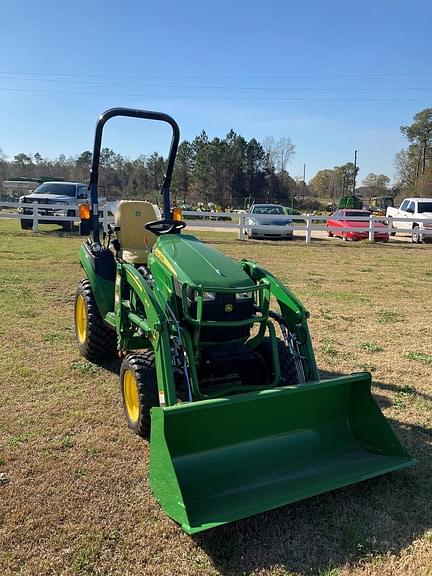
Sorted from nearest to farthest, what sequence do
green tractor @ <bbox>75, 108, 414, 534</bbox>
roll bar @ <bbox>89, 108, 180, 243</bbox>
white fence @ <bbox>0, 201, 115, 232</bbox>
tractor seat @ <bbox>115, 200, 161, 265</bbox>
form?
1. green tractor @ <bbox>75, 108, 414, 534</bbox>
2. roll bar @ <bbox>89, 108, 180, 243</bbox>
3. tractor seat @ <bbox>115, 200, 161, 265</bbox>
4. white fence @ <bbox>0, 201, 115, 232</bbox>

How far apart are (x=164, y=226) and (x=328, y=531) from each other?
296 centimetres

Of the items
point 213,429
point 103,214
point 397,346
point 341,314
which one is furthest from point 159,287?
point 103,214

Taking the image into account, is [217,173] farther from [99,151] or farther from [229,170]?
[99,151]

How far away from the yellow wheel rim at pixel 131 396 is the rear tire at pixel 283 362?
2.96ft

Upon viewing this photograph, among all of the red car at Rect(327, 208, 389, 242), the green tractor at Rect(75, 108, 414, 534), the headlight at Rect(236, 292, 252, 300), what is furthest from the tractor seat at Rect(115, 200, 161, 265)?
the red car at Rect(327, 208, 389, 242)

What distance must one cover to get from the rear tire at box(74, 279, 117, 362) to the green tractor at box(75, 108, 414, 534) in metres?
0.54

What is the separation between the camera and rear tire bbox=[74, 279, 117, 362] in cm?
492

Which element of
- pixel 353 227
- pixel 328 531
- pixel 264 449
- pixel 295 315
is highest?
pixel 353 227

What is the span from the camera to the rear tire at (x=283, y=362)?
3785 mm

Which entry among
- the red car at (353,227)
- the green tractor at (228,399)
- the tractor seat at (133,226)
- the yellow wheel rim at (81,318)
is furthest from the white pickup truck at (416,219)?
the green tractor at (228,399)

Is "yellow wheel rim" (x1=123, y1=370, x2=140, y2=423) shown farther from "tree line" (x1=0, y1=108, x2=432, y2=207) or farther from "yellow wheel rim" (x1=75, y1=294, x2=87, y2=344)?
"tree line" (x1=0, y1=108, x2=432, y2=207)

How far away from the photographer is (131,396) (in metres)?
3.80

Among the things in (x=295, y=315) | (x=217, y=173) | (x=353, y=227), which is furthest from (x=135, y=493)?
(x=217, y=173)

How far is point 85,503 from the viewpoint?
9.72 ft
